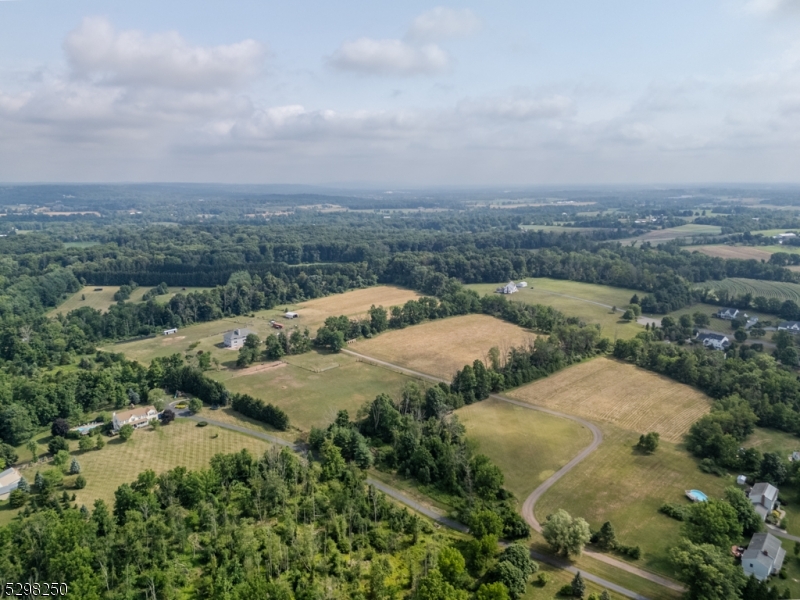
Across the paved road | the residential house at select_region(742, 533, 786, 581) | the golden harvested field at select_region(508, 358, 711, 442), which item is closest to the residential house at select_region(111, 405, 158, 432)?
the paved road

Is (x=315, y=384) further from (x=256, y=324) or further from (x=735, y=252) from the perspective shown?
(x=735, y=252)

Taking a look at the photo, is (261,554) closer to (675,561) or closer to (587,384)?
(675,561)

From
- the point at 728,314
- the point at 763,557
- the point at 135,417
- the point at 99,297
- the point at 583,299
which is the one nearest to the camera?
the point at 763,557

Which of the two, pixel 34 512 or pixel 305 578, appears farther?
pixel 34 512

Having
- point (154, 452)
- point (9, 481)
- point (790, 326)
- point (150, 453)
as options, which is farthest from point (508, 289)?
point (9, 481)

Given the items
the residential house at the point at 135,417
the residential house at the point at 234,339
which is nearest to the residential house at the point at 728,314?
the residential house at the point at 234,339

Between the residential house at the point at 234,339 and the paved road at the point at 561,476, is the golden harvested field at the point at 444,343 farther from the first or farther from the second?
the residential house at the point at 234,339

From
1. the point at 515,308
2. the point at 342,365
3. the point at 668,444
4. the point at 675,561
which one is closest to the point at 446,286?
the point at 515,308
